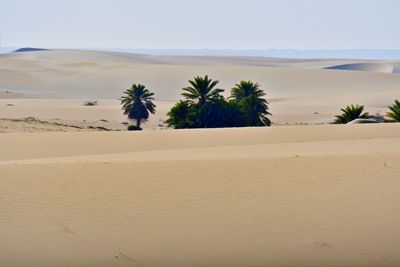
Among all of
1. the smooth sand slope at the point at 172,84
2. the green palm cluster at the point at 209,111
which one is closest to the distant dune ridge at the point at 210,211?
the green palm cluster at the point at 209,111

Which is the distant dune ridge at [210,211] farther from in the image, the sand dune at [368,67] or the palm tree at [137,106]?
the sand dune at [368,67]

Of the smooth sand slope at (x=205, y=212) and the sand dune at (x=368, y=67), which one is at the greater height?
the sand dune at (x=368, y=67)

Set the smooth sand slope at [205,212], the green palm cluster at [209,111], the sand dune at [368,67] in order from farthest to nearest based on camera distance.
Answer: the sand dune at [368,67] → the green palm cluster at [209,111] → the smooth sand slope at [205,212]

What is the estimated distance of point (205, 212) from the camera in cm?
1020

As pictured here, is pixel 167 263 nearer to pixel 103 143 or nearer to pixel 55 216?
pixel 55 216

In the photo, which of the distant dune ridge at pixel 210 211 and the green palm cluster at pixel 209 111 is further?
the green palm cluster at pixel 209 111

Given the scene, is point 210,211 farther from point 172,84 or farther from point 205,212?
point 172,84

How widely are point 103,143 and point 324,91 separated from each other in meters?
85.5

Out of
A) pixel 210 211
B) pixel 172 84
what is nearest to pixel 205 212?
pixel 210 211

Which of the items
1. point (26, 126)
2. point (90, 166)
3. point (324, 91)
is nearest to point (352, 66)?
point (324, 91)

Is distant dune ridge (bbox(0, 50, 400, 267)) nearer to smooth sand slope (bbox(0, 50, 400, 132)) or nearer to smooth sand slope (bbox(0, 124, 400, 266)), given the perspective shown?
smooth sand slope (bbox(0, 124, 400, 266))

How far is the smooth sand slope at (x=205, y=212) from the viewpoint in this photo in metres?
8.56

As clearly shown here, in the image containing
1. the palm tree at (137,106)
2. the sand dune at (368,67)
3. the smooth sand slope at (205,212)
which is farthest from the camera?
the sand dune at (368,67)

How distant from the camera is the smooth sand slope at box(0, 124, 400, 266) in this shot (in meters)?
8.56
